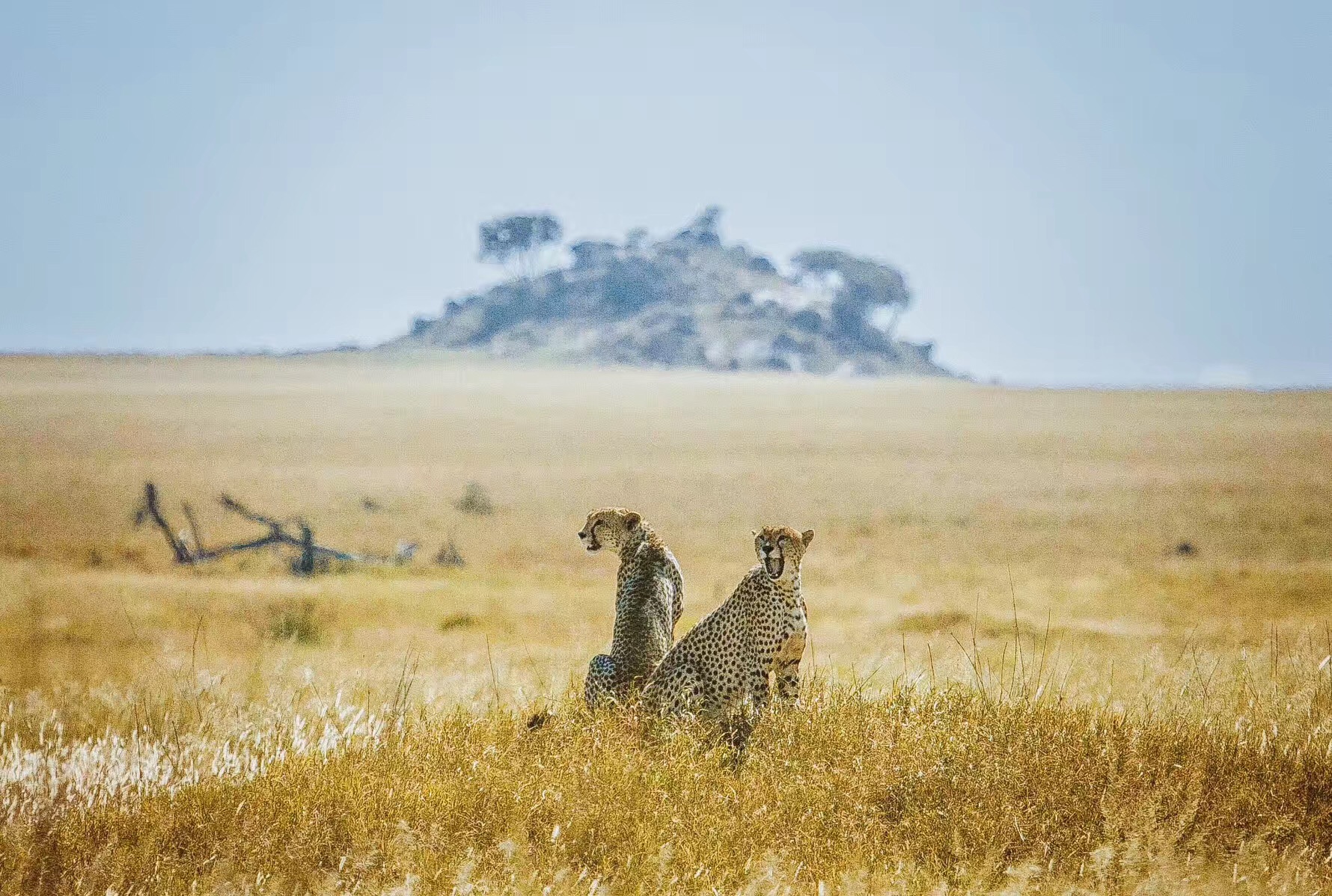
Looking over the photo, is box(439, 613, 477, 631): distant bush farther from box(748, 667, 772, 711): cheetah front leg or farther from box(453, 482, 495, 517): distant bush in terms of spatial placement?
box(453, 482, 495, 517): distant bush

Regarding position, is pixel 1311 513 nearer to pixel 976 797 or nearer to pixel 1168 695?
pixel 1168 695

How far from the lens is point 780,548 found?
3709 millimetres

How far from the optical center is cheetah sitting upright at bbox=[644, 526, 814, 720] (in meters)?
3.68

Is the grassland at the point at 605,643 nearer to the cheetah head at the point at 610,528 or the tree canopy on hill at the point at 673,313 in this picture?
the cheetah head at the point at 610,528

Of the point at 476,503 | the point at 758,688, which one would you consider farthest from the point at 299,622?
the point at 476,503

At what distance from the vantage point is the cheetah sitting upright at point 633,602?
4.09 metres

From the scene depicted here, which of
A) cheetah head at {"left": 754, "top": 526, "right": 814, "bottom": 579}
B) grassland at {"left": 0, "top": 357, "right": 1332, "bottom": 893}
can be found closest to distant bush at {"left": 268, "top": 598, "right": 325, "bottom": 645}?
grassland at {"left": 0, "top": 357, "right": 1332, "bottom": 893}

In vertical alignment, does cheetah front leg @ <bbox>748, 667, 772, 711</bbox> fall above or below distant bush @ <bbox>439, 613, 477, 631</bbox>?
above

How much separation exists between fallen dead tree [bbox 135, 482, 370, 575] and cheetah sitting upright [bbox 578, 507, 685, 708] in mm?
6421

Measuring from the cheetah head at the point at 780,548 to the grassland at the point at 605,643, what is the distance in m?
0.54

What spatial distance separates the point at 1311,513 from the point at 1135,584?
2.61 m

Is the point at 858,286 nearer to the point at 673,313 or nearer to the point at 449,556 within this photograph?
the point at 673,313

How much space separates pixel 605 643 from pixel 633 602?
3583 millimetres

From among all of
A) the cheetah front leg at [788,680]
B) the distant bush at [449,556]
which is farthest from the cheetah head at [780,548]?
the distant bush at [449,556]
